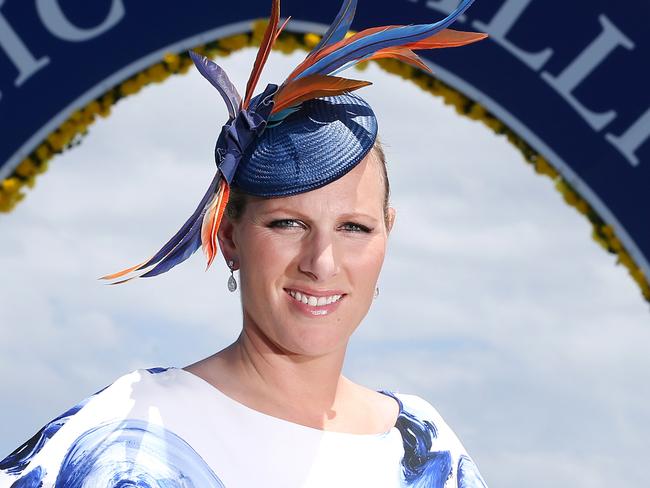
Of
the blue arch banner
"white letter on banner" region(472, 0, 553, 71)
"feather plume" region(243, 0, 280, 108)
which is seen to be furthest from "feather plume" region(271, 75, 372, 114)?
"white letter on banner" region(472, 0, 553, 71)

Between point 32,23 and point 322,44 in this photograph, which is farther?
point 32,23

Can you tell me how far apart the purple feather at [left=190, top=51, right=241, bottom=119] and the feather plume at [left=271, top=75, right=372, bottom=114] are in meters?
0.16

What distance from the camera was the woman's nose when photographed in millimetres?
2389

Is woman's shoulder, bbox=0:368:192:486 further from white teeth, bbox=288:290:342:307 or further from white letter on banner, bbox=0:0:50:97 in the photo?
white letter on banner, bbox=0:0:50:97

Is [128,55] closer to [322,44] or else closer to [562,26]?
[562,26]

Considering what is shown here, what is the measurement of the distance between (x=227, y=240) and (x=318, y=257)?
0.31 meters

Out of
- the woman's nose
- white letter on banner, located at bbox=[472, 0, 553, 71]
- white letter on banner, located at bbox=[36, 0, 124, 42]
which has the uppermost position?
white letter on banner, located at bbox=[472, 0, 553, 71]

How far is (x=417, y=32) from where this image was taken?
8.55 ft

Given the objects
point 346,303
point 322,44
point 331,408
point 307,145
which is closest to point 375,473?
point 331,408

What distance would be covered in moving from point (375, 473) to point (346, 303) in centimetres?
43

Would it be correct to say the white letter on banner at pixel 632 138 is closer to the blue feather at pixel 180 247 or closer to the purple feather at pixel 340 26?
the purple feather at pixel 340 26

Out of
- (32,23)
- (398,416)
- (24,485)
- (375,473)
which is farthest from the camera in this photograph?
(32,23)

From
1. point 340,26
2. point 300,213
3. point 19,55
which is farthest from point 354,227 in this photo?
point 19,55

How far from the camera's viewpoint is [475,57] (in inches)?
237
